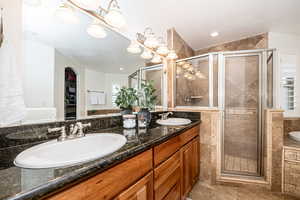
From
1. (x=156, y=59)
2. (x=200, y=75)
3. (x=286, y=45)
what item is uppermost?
(x=286, y=45)

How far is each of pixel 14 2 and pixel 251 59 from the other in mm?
2749

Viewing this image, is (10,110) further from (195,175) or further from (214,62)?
(214,62)

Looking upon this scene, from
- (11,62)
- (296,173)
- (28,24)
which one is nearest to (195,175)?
(296,173)

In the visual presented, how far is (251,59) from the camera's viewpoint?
2.12m

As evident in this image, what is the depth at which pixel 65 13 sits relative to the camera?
1032mm

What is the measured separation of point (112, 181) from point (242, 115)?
258cm

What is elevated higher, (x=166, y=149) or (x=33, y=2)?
(x=33, y=2)

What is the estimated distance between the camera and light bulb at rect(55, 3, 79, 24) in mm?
1019

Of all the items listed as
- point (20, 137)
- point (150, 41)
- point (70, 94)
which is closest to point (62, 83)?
point (70, 94)

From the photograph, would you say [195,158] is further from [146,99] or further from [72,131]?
[72,131]

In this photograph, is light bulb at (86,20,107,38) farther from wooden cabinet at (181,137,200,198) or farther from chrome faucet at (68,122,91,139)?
wooden cabinet at (181,137,200,198)

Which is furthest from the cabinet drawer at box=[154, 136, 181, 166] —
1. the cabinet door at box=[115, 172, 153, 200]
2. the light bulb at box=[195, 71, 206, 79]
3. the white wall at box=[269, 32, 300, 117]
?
the white wall at box=[269, 32, 300, 117]

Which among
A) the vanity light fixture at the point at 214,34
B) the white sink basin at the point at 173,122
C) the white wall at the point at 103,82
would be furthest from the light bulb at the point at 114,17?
the vanity light fixture at the point at 214,34

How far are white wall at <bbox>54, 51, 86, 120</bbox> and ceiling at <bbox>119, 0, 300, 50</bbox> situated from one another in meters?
0.93
